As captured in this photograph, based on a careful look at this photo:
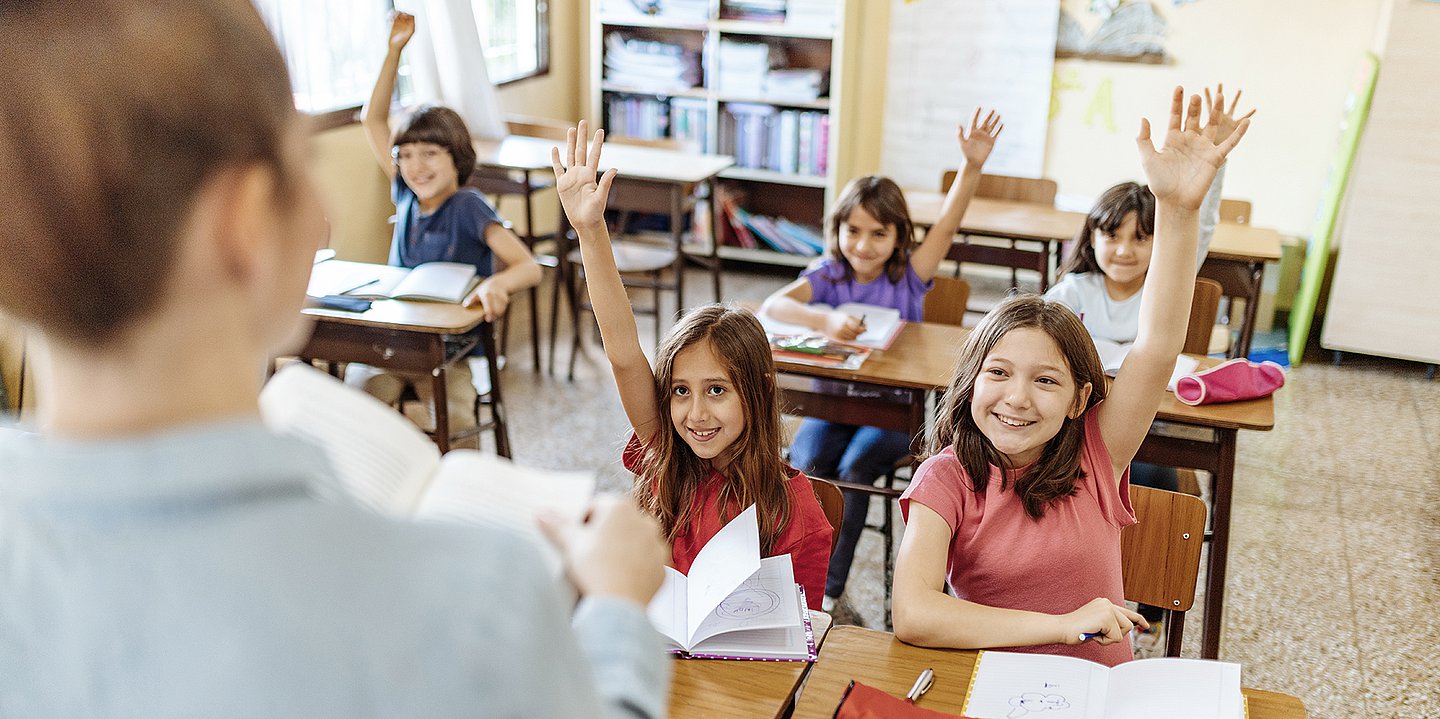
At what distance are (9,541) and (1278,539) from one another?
3364 mm

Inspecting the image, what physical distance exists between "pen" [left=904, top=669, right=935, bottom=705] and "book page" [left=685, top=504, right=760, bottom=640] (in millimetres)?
234

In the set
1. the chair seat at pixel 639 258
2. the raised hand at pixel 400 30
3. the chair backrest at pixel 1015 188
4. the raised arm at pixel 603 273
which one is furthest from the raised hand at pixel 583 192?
the chair backrest at pixel 1015 188

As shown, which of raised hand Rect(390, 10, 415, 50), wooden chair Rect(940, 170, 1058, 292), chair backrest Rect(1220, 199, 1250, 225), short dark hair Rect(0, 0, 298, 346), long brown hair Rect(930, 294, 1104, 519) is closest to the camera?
short dark hair Rect(0, 0, 298, 346)

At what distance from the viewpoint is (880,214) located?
298cm

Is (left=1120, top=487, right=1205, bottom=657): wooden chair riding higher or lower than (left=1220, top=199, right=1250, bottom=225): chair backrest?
lower

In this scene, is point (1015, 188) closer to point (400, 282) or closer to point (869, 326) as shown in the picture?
point (869, 326)

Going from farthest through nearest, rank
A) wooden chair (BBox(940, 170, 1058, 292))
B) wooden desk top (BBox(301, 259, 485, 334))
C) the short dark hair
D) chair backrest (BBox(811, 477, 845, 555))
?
wooden chair (BBox(940, 170, 1058, 292))
wooden desk top (BBox(301, 259, 485, 334))
chair backrest (BBox(811, 477, 845, 555))
the short dark hair

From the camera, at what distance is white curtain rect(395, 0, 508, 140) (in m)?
4.57

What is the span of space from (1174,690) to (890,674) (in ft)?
1.06

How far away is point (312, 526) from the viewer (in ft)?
1.55

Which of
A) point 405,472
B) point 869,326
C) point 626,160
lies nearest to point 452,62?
point 626,160

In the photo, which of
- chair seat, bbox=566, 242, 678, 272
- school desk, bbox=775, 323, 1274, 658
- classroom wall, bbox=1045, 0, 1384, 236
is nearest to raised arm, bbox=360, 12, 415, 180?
chair seat, bbox=566, 242, 678, 272

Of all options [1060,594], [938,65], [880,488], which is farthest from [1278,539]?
[938,65]

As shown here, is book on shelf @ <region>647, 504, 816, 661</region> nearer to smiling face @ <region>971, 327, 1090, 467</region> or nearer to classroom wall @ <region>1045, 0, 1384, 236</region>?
smiling face @ <region>971, 327, 1090, 467</region>
